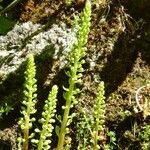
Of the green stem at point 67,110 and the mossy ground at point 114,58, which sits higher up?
the mossy ground at point 114,58

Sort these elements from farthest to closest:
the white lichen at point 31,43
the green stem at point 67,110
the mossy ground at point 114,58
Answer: the white lichen at point 31,43 → the mossy ground at point 114,58 → the green stem at point 67,110

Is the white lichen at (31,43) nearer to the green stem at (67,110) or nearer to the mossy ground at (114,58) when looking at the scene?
the mossy ground at (114,58)

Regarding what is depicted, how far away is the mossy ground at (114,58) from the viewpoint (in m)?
5.02

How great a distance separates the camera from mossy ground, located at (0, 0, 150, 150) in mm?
5016

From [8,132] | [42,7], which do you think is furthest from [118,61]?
[8,132]

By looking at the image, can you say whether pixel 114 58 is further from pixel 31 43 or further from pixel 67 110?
pixel 67 110

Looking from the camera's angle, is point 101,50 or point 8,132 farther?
point 101,50

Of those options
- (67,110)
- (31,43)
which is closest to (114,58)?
(31,43)

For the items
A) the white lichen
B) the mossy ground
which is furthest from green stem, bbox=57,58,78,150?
the white lichen

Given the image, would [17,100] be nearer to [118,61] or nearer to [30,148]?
[30,148]

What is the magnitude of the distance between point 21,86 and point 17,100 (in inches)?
6.7

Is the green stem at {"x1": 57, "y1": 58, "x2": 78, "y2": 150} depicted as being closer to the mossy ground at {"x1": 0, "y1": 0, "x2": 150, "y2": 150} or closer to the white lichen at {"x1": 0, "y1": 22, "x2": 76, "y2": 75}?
the mossy ground at {"x1": 0, "y1": 0, "x2": 150, "y2": 150}

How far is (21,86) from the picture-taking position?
17.0 ft

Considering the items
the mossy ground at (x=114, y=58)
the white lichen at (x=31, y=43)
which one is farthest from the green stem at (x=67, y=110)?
the white lichen at (x=31, y=43)
